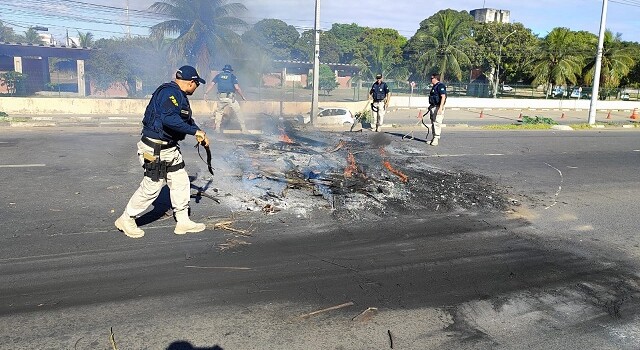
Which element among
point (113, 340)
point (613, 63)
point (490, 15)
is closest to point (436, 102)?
point (113, 340)

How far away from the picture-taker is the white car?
20.6m

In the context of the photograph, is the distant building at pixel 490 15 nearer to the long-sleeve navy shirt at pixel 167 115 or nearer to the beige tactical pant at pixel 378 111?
the beige tactical pant at pixel 378 111

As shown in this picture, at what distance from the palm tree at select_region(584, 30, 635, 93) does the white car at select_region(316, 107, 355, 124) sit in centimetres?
3213

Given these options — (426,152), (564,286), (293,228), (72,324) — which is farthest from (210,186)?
(426,152)

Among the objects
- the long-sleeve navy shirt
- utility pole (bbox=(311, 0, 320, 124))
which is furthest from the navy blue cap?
utility pole (bbox=(311, 0, 320, 124))

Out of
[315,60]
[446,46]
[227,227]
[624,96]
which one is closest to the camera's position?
[227,227]

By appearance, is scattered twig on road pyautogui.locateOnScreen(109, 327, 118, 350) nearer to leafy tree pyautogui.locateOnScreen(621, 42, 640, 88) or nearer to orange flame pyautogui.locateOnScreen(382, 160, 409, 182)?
orange flame pyautogui.locateOnScreen(382, 160, 409, 182)

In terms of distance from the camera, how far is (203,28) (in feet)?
96.5

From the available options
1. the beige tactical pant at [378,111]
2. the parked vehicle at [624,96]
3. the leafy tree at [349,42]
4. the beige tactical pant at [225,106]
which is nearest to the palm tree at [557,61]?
the parked vehicle at [624,96]

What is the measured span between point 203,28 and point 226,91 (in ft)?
61.8

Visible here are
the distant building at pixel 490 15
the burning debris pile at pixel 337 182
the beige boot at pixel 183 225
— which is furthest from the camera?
the distant building at pixel 490 15

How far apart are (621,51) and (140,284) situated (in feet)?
164

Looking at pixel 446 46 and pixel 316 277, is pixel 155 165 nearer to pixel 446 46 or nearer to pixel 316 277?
pixel 316 277

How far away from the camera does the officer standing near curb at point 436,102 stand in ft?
39.7
